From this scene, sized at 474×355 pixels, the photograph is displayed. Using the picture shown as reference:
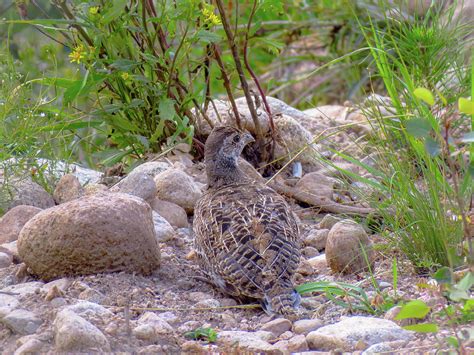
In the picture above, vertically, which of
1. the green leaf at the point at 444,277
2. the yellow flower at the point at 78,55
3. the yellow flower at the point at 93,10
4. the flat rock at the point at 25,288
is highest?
the yellow flower at the point at 93,10

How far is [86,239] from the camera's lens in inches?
200

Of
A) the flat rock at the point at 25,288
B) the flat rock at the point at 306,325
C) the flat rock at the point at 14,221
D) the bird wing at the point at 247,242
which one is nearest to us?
the flat rock at the point at 306,325

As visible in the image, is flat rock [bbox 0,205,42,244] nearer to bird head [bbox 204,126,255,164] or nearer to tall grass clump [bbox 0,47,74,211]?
tall grass clump [bbox 0,47,74,211]

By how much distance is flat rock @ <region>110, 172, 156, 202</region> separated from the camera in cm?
625

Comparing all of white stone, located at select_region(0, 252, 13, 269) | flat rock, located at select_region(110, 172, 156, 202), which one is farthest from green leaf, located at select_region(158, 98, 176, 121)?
white stone, located at select_region(0, 252, 13, 269)

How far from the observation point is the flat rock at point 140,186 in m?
6.25

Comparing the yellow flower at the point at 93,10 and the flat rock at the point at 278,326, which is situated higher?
the yellow flower at the point at 93,10

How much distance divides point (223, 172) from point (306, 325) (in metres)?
1.79

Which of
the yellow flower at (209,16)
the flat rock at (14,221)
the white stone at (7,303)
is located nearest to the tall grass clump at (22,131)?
the flat rock at (14,221)

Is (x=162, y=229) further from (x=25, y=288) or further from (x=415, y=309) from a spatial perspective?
(x=415, y=309)

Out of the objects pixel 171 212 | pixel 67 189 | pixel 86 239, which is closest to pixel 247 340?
pixel 86 239

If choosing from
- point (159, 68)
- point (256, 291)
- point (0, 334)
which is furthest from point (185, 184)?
point (0, 334)

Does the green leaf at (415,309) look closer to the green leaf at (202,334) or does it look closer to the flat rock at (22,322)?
the green leaf at (202,334)

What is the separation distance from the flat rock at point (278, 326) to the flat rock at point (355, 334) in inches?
10.5
